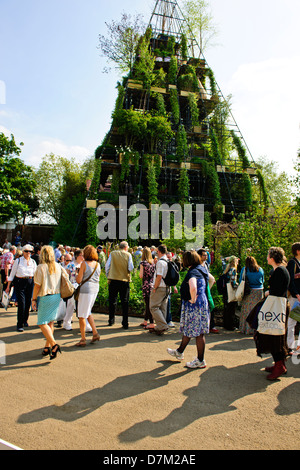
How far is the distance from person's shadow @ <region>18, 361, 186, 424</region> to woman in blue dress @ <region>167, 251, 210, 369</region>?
0.47 metres

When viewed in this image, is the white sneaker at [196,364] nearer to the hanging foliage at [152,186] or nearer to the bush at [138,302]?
the bush at [138,302]

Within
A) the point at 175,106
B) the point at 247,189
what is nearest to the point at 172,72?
the point at 175,106

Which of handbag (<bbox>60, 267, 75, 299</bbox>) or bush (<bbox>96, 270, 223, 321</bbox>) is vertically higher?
handbag (<bbox>60, 267, 75, 299</bbox>)

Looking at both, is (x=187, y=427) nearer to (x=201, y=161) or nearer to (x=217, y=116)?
(x=201, y=161)

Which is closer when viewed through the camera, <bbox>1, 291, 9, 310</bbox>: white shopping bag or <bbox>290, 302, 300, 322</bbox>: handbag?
<bbox>290, 302, 300, 322</bbox>: handbag

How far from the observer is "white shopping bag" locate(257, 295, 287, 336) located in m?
4.90

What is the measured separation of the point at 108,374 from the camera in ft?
16.5

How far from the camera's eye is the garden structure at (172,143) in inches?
1040

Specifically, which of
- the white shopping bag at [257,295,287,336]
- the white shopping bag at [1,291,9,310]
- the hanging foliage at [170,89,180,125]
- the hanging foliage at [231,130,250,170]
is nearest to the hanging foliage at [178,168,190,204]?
the hanging foliage at [170,89,180,125]

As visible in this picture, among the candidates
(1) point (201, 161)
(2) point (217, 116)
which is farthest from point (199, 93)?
(1) point (201, 161)

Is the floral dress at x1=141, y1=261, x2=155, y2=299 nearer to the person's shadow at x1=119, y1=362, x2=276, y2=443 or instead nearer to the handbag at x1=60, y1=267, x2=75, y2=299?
the handbag at x1=60, y1=267, x2=75, y2=299

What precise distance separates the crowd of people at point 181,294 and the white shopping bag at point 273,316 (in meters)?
0.01
